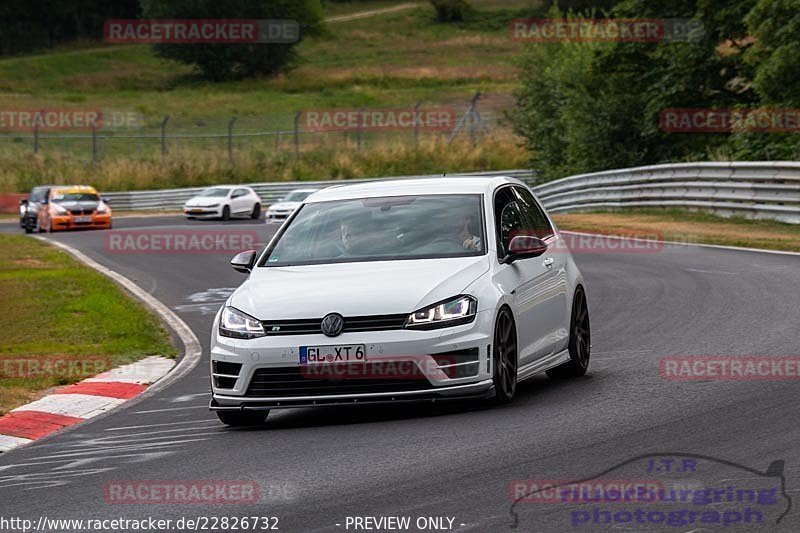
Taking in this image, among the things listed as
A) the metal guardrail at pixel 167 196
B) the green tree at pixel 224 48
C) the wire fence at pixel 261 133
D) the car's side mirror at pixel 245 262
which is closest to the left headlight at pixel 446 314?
the car's side mirror at pixel 245 262

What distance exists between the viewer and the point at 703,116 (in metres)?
38.1

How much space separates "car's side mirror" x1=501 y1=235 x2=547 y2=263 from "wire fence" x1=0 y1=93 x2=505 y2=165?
44806 mm

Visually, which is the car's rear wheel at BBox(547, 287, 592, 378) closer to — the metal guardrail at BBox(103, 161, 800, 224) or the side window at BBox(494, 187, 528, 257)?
the side window at BBox(494, 187, 528, 257)

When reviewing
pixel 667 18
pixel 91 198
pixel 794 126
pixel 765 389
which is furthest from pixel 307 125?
pixel 765 389

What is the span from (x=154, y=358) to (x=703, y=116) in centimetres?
2681

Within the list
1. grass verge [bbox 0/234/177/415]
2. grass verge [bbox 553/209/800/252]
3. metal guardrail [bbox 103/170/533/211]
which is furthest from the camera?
metal guardrail [bbox 103/170/533/211]

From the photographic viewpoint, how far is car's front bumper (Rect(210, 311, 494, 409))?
341 inches

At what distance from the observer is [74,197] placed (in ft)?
137

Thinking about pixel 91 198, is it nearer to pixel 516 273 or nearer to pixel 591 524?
pixel 516 273

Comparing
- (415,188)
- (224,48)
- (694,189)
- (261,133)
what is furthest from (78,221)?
(224,48)

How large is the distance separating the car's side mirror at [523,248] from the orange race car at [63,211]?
1289 inches

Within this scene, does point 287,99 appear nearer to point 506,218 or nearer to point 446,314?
point 506,218

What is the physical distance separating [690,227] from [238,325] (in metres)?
21.3

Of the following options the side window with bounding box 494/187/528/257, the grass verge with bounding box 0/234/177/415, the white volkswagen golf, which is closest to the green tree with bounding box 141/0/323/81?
the grass verge with bounding box 0/234/177/415
